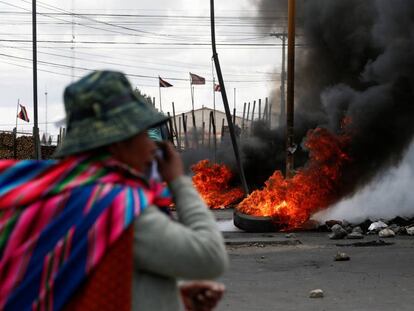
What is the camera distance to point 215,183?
950 inches

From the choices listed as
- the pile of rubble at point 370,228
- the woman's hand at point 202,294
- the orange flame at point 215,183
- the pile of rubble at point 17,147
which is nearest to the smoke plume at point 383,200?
the pile of rubble at point 370,228

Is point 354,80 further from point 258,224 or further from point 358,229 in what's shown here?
point 358,229

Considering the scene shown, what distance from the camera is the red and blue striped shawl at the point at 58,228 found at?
5.53ft

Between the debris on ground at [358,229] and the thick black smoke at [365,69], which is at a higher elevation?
the thick black smoke at [365,69]

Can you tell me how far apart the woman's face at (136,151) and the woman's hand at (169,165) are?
43 millimetres

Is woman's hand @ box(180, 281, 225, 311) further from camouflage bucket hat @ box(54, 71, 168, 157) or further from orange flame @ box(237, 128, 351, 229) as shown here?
orange flame @ box(237, 128, 351, 229)

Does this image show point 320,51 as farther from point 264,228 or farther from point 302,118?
point 264,228

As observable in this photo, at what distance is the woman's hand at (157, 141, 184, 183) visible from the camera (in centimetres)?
192

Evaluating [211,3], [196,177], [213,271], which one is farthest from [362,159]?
[213,271]

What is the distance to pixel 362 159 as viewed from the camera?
18.0m

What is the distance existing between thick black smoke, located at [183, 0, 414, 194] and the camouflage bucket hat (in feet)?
53.3

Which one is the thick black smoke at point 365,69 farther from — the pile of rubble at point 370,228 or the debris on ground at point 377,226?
the debris on ground at point 377,226

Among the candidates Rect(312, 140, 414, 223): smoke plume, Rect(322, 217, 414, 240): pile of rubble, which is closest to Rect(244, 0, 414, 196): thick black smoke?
Rect(312, 140, 414, 223): smoke plume

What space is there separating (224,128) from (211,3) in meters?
11.6
